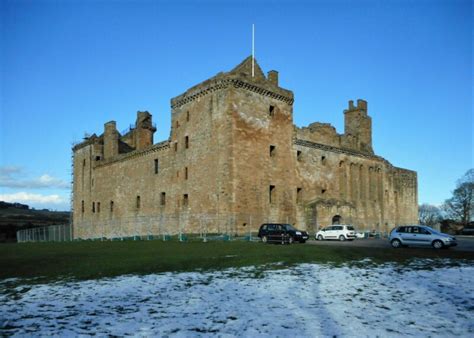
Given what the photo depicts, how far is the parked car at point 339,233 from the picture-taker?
103 ft

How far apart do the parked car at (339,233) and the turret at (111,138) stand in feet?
88.7

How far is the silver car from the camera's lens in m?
22.6

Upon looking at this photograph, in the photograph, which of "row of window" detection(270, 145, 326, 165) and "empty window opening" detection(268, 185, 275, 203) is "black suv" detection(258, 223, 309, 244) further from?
"row of window" detection(270, 145, 326, 165)

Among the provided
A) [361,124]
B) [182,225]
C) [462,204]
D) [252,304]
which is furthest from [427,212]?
[252,304]

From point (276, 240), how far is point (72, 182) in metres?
39.5

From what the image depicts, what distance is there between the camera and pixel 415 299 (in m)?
10.2

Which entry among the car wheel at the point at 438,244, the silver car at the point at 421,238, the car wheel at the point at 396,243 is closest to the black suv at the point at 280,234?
the car wheel at the point at 396,243

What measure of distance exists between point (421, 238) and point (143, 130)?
115ft

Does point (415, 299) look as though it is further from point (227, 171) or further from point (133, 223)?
point (133, 223)

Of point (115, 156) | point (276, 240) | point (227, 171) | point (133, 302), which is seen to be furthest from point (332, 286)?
point (115, 156)

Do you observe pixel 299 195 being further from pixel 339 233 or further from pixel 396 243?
pixel 396 243

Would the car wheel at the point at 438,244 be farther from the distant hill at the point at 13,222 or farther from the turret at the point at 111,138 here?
the distant hill at the point at 13,222

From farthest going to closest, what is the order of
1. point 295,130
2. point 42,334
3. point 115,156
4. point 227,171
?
point 115,156 → point 295,130 → point 227,171 → point 42,334

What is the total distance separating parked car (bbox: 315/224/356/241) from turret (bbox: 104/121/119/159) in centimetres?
2703
